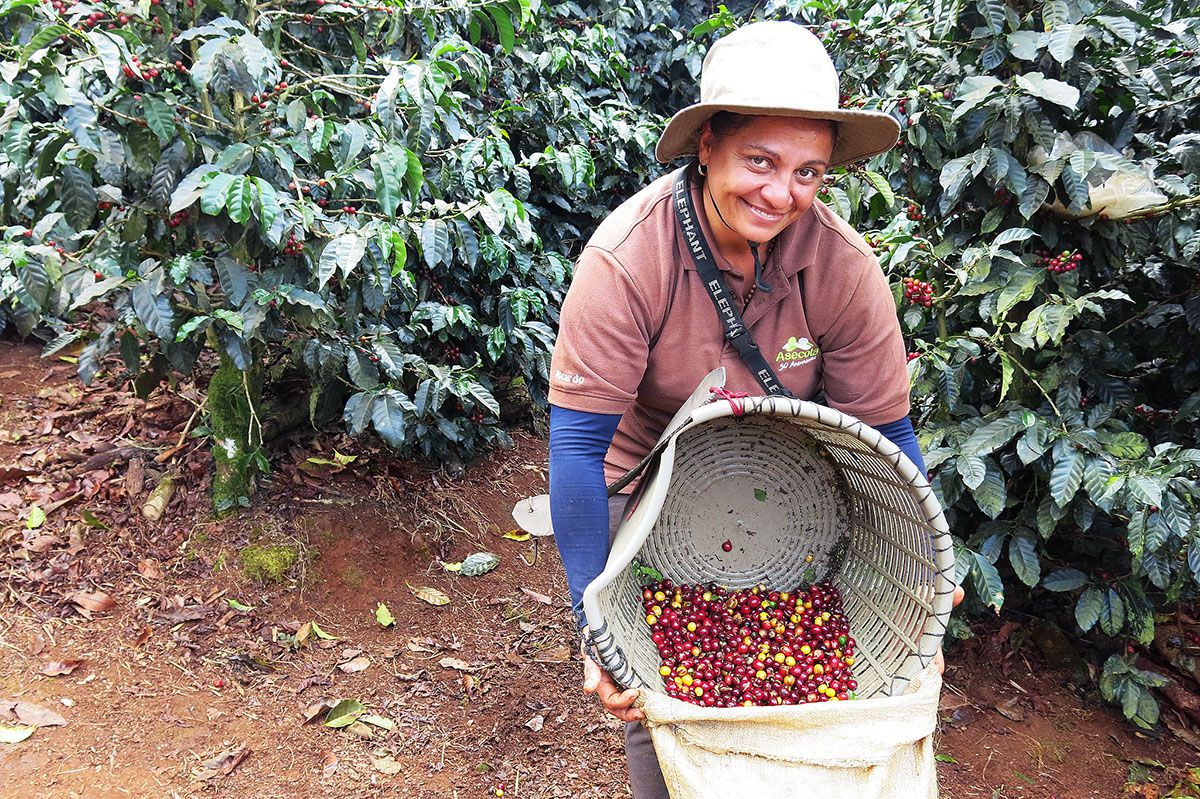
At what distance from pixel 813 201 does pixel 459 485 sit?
264cm

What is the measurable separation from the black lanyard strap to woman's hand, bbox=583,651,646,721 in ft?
2.04

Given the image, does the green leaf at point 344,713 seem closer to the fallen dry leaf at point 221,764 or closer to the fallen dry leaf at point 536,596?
the fallen dry leaf at point 221,764

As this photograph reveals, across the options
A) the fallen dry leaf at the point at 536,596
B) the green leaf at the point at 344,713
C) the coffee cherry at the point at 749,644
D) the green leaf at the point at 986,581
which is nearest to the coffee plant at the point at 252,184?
the fallen dry leaf at the point at 536,596

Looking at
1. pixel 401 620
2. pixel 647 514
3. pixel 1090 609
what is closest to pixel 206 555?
pixel 401 620

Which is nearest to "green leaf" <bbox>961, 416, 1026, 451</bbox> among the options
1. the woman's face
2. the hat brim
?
the hat brim

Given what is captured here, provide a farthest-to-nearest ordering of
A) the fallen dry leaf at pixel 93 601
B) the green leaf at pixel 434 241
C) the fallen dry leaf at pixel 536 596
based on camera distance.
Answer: the fallen dry leaf at pixel 536 596 → the fallen dry leaf at pixel 93 601 → the green leaf at pixel 434 241

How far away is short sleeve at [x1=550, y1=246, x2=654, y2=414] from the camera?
4.88 feet

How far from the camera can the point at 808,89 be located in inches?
55.6

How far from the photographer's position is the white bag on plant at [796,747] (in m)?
1.37

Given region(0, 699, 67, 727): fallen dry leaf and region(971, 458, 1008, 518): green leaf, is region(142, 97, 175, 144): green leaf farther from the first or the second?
region(971, 458, 1008, 518): green leaf

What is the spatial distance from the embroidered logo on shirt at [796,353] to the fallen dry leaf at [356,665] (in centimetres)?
189

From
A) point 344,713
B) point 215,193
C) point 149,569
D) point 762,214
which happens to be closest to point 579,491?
point 762,214

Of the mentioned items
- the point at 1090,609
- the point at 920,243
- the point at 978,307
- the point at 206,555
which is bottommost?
the point at 206,555

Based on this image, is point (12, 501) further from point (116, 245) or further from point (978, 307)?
point (978, 307)
